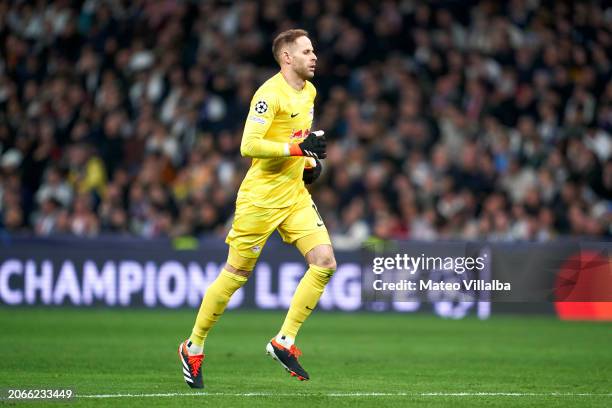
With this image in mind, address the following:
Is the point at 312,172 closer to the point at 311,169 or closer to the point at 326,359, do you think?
the point at 311,169

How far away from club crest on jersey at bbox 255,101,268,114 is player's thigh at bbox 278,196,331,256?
32.7 inches

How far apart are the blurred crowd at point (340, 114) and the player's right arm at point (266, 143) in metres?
9.01

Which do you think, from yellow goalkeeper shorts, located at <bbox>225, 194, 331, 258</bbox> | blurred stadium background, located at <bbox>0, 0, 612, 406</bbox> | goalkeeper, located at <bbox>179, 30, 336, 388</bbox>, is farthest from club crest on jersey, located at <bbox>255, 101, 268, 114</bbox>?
blurred stadium background, located at <bbox>0, 0, 612, 406</bbox>

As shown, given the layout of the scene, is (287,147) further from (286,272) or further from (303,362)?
(286,272)

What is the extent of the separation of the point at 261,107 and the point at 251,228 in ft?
3.01

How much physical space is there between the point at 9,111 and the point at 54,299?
17.9 feet

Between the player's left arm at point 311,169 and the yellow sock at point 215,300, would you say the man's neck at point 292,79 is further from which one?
the yellow sock at point 215,300

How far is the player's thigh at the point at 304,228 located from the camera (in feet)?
29.0

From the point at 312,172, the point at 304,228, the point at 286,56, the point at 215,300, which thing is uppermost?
the point at 286,56

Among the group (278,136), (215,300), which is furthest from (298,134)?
(215,300)

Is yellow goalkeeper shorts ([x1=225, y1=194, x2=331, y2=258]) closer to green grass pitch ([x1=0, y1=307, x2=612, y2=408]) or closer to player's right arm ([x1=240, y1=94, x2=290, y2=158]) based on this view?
player's right arm ([x1=240, y1=94, x2=290, y2=158])

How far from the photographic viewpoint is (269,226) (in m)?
8.80

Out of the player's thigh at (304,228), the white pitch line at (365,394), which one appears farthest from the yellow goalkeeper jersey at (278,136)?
the white pitch line at (365,394)

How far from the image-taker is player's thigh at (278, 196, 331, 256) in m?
8.84
